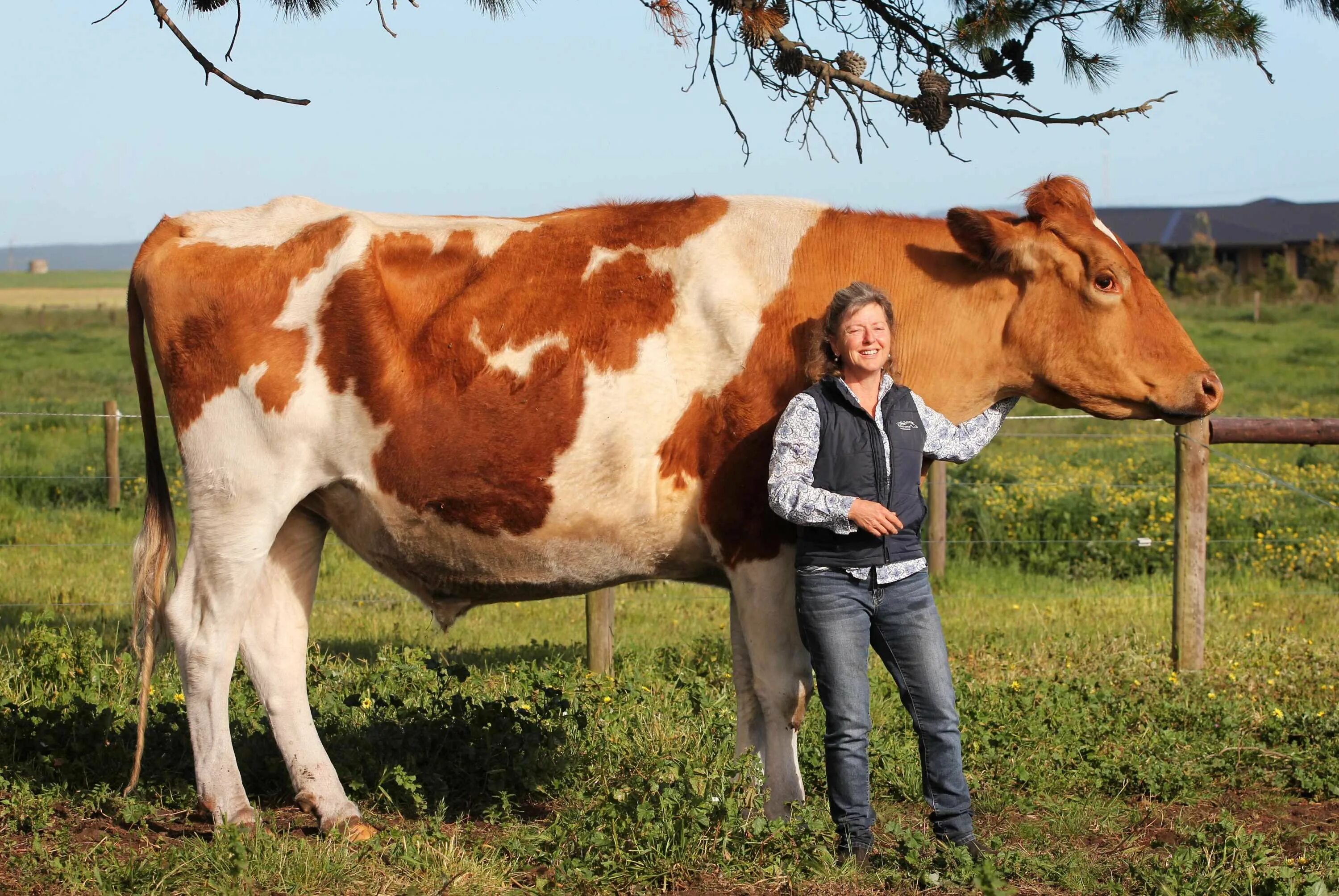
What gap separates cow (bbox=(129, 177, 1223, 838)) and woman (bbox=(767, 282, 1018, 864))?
0.80 feet

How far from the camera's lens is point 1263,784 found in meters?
5.51

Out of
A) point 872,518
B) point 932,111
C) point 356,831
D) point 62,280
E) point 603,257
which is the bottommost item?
point 356,831

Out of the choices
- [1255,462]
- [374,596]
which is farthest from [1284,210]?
[374,596]

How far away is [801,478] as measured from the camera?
4.08 metres

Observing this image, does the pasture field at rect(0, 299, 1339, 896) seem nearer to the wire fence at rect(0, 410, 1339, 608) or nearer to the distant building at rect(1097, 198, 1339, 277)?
the wire fence at rect(0, 410, 1339, 608)

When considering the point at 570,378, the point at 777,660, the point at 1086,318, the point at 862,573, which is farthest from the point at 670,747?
the point at 1086,318

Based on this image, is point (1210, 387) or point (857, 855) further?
point (1210, 387)

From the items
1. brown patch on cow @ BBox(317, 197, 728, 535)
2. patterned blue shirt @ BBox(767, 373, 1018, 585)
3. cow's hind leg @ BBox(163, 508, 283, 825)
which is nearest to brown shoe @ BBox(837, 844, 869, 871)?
patterned blue shirt @ BBox(767, 373, 1018, 585)

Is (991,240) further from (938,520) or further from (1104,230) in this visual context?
(938,520)

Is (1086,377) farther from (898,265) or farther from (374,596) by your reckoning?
(374,596)

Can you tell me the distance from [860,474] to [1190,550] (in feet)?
13.3

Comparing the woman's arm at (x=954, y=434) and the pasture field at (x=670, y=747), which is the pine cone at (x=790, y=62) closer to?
the woman's arm at (x=954, y=434)

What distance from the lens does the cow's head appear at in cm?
448

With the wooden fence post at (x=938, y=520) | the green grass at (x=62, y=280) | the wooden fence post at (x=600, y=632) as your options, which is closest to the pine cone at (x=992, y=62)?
the wooden fence post at (x=600, y=632)
